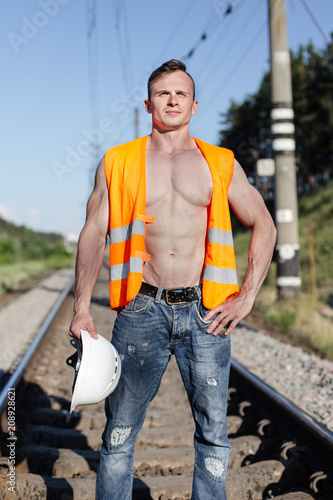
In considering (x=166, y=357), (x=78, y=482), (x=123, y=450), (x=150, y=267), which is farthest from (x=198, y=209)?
(x=78, y=482)

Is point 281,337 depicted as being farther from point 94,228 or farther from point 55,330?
point 94,228

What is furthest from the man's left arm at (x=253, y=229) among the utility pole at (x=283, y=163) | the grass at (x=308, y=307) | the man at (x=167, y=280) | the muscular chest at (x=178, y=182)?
the utility pole at (x=283, y=163)

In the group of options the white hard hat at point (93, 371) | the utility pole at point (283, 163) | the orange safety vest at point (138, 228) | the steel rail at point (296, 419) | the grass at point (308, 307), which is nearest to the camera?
the white hard hat at point (93, 371)

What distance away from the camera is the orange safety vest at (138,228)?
8.14 feet

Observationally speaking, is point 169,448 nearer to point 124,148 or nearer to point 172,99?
point 124,148

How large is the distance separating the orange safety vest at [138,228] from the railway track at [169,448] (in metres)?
1.34

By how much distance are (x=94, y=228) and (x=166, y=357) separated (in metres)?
0.71

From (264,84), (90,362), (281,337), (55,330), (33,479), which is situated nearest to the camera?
(90,362)

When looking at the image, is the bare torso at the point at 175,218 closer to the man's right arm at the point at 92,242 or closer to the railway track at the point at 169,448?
the man's right arm at the point at 92,242

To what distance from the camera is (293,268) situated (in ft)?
31.9

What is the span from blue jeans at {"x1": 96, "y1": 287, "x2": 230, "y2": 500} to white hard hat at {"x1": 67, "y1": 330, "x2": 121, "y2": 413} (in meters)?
0.14

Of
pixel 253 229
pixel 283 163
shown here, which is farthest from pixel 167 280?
pixel 283 163

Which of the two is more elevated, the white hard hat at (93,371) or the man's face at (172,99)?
the man's face at (172,99)

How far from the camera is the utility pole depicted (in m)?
9.75
